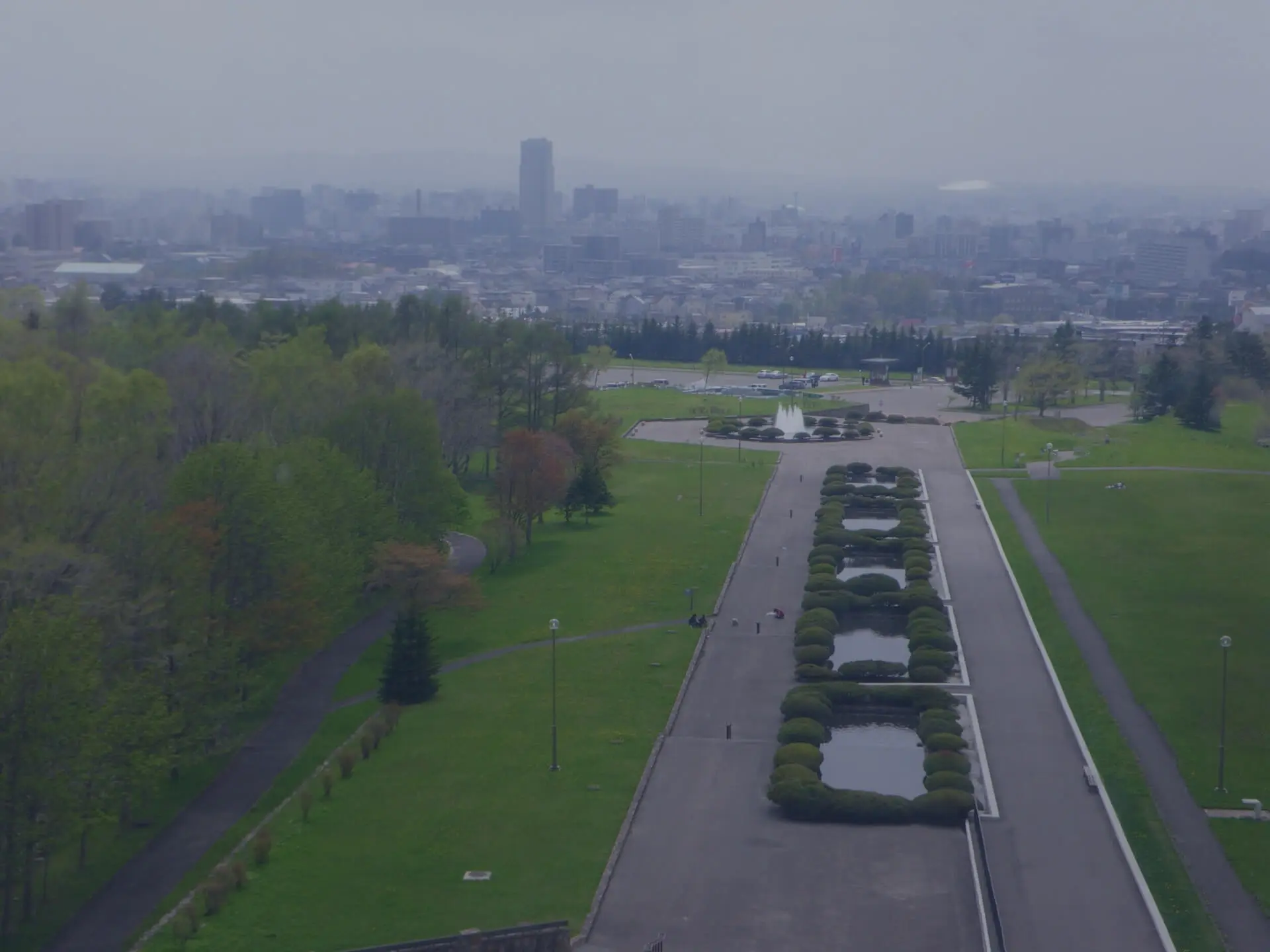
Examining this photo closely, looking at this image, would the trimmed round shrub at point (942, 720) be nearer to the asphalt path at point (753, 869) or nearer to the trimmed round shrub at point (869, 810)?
the asphalt path at point (753, 869)

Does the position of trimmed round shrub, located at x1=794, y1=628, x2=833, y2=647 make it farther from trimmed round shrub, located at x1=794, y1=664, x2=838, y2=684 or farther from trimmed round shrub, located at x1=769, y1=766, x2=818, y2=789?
trimmed round shrub, located at x1=769, y1=766, x2=818, y2=789

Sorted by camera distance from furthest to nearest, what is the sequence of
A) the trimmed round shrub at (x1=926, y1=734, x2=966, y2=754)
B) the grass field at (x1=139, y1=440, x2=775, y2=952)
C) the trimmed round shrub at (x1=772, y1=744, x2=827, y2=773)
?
the trimmed round shrub at (x1=926, y1=734, x2=966, y2=754) → the trimmed round shrub at (x1=772, y1=744, x2=827, y2=773) → the grass field at (x1=139, y1=440, x2=775, y2=952)

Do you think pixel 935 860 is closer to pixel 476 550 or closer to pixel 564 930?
pixel 564 930

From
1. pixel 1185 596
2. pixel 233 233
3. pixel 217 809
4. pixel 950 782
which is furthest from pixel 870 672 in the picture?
pixel 233 233

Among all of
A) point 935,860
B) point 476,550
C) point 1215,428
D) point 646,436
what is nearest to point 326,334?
point 646,436

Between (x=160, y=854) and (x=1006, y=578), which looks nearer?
(x=160, y=854)

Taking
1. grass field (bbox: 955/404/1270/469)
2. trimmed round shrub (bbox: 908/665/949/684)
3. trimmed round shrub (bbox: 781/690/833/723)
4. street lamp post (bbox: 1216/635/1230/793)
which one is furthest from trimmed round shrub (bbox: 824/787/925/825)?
grass field (bbox: 955/404/1270/469)

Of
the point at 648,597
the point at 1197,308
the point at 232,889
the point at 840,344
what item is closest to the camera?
the point at 232,889
